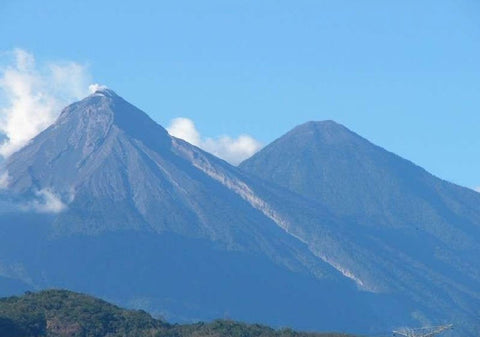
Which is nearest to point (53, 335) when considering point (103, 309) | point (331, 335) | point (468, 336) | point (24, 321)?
point (24, 321)

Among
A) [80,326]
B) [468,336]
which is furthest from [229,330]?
A: [468,336]

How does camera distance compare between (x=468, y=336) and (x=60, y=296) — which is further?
(x=468, y=336)

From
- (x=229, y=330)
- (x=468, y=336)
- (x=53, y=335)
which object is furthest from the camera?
(x=468, y=336)

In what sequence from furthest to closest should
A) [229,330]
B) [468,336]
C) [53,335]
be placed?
[468,336], [229,330], [53,335]

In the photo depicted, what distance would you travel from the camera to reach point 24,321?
107 meters

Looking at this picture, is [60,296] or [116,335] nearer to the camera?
[116,335]

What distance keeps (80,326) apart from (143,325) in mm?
5386

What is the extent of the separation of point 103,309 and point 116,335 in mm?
7282

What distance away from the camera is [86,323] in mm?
110250

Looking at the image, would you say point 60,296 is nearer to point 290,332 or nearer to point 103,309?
point 103,309

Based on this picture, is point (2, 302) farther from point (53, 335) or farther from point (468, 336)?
point (468, 336)

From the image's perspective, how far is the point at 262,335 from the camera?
111 m

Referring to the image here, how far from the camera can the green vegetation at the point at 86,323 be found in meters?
107

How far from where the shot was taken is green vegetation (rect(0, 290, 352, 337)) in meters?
107
